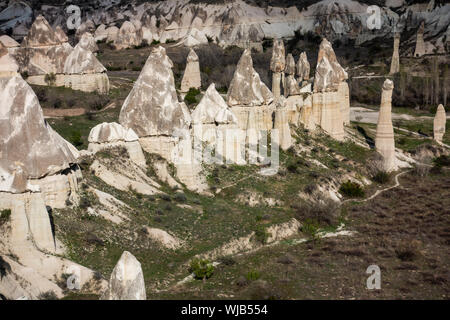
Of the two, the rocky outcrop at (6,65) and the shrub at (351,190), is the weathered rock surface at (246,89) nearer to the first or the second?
the shrub at (351,190)

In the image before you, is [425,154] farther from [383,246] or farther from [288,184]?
[383,246]

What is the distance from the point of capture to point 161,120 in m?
30.4

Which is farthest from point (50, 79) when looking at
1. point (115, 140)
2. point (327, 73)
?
point (115, 140)

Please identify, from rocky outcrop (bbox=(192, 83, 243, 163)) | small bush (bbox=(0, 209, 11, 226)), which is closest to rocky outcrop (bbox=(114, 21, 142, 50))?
rocky outcrop (bbox=(192, 83, 243, 163))

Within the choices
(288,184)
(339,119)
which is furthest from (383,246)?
(339,119)

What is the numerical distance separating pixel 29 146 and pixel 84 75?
24489mm

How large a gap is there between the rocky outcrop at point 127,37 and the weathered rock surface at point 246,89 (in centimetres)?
4157

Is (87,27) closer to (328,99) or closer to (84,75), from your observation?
(84,75)

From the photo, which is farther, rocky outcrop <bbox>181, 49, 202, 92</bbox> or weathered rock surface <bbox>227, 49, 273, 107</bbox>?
rocky outcrop <bbox>181, 49, 202, 92</bbox>

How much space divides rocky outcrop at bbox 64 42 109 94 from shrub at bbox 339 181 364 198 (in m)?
18.3

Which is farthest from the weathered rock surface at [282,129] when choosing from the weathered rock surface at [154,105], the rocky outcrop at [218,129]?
the weathered rock surface at [154,105]

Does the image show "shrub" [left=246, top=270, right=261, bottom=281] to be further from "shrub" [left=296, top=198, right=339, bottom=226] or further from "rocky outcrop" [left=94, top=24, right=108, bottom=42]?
"rocky outcrop" [left=94, top=24, right=108, bottom=42]

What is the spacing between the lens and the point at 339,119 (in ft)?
141

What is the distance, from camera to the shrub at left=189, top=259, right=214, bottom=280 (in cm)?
2217
